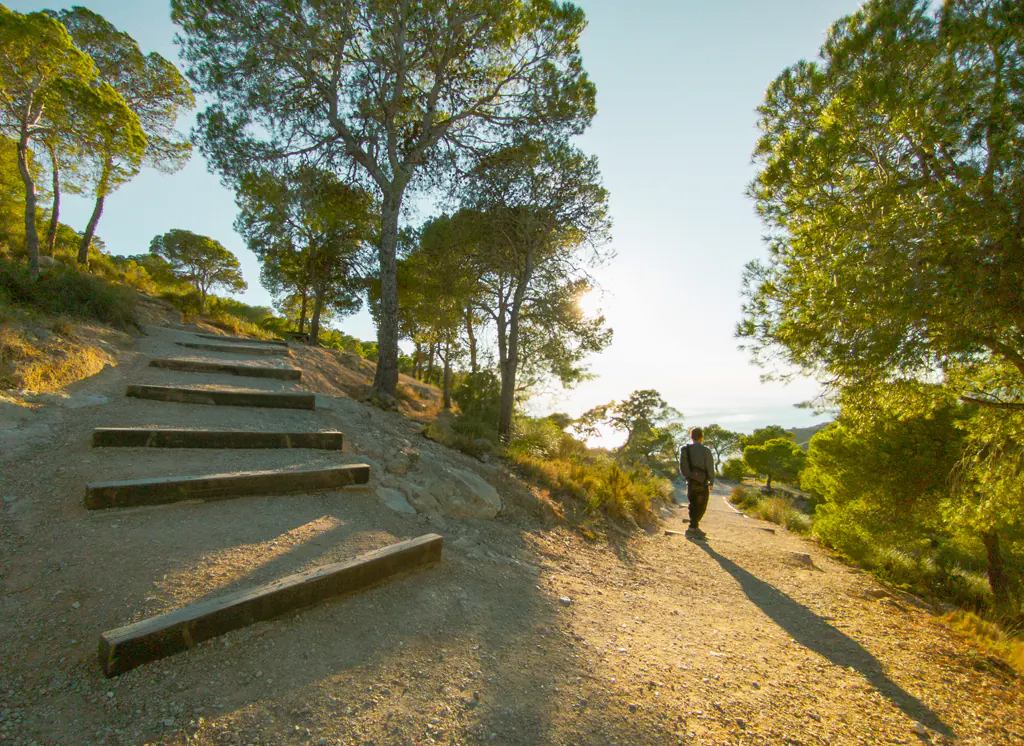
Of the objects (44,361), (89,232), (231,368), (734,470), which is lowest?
(734,470)

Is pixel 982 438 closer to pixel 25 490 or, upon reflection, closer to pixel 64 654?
pixel 64 654

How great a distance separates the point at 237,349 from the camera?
9.23 meters

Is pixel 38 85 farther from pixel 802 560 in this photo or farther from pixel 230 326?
pixel 802 560

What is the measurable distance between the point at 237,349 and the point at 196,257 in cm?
2874

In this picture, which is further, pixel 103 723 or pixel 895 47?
pixel 895 47

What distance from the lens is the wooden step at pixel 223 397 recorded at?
5199mm

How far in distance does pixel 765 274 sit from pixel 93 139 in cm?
1496

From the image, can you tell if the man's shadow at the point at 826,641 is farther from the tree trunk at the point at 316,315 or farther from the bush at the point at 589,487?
the tree trunk at the point at 316,315

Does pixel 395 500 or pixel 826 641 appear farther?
pixel 395 500

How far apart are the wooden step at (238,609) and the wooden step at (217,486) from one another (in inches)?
52.7

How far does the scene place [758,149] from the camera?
7.75 m

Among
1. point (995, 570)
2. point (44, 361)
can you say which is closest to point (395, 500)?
point (44, 361)

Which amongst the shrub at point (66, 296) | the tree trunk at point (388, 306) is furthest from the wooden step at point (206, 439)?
the shrub at point (66, 296)

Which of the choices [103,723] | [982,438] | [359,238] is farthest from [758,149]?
[359,238]
